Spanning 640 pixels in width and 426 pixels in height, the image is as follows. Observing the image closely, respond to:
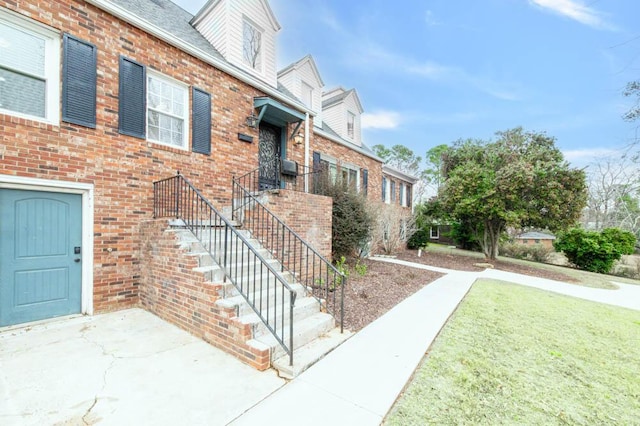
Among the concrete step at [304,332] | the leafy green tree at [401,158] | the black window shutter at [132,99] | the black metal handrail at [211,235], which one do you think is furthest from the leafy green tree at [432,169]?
the black window shutter at [132,99]

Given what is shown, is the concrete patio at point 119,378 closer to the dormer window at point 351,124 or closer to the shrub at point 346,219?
the shrub at point 346,219

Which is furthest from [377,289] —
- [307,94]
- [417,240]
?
[417,240]

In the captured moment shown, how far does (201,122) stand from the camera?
598 cm

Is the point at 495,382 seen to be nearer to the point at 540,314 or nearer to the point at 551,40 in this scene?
the point at 540,314

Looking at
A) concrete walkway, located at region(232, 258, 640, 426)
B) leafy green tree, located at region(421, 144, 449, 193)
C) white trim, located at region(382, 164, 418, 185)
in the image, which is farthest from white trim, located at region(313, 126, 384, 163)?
leafy green tree, located at region(421, 144, 449, 193)

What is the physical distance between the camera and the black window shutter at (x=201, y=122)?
5.88 meters

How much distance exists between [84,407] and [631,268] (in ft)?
75.1

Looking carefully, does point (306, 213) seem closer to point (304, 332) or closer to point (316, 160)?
point (304, 332)

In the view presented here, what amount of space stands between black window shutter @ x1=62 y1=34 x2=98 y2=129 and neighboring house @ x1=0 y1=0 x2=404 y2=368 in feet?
0.05

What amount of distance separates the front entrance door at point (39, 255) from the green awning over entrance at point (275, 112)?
4.28 m

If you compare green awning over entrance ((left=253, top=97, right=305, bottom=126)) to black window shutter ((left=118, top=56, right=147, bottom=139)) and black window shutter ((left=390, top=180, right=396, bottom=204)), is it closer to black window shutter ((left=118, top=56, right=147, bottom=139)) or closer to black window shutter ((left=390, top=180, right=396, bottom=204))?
black window shutter ((left=118, top=56, right=147, bottom=139))

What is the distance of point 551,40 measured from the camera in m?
5.55

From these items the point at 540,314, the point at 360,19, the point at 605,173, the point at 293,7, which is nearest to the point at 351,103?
the point at 360,19

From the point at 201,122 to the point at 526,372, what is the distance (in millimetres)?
6912
